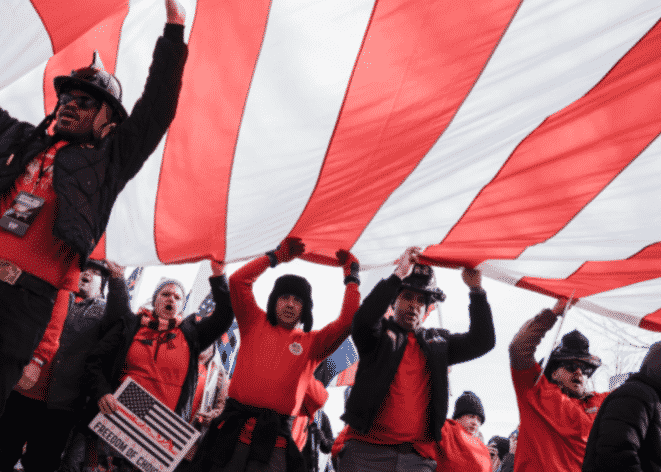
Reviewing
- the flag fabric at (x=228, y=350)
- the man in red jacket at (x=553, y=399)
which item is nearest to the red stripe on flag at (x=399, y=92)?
the man in red jacket at (x=553, y=399)

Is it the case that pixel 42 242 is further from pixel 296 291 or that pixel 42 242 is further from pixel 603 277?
pixel 603 277

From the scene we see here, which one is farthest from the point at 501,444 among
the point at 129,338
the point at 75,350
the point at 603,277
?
the point at 75,350

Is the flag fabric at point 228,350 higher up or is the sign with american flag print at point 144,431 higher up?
the flag fabric at point 228,350

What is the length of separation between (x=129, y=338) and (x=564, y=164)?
262 centimetres

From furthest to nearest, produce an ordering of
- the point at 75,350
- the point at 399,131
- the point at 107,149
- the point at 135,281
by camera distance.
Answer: the point at 135,281, the point at 75,350, the point at 399,131, the point at 107,149

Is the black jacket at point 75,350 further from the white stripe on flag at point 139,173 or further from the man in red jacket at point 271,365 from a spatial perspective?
the man in red jacket at point 271,365

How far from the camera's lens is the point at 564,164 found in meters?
2.62

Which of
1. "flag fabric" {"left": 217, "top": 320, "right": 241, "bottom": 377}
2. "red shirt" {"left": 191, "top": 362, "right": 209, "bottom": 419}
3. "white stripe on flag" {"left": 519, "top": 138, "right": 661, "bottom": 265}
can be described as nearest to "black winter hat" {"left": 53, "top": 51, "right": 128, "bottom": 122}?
"white stripe on flag" {"left": 519, "top": 138, "right": 661, "bottom": 265}

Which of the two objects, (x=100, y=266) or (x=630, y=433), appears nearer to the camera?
(x=630, y=433)

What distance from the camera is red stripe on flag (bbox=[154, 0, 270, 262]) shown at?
249cm

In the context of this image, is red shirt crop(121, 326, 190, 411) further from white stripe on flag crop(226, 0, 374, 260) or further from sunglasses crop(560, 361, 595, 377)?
sunglasses crop(560, 361, 595, 377)

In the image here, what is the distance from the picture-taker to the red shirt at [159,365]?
10.3ft

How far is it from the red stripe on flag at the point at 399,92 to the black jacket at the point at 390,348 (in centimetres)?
54

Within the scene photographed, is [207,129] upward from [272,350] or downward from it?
upward
